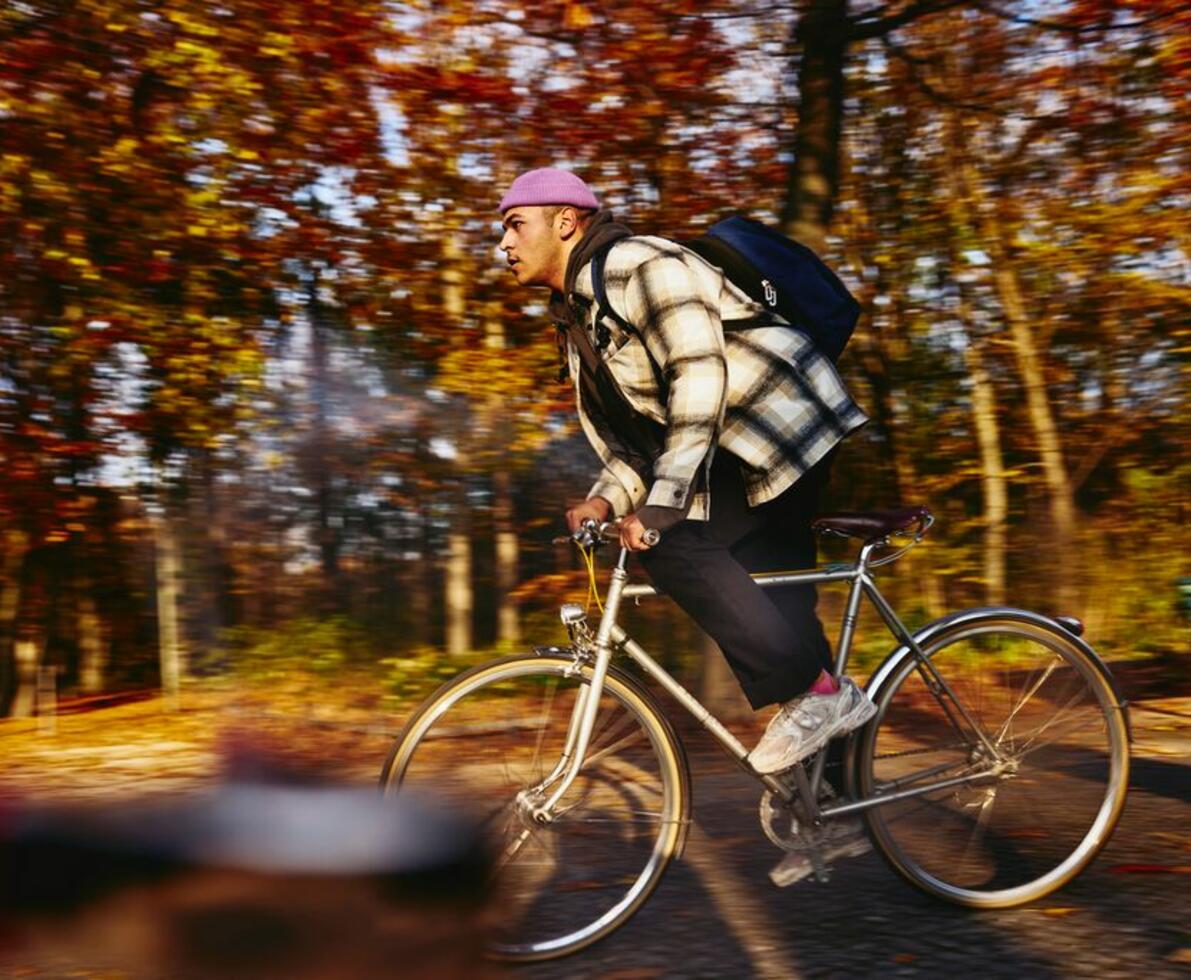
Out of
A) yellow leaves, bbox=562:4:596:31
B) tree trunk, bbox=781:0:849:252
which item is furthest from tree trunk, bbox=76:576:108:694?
tree trunk, bbox=781:0:849:252

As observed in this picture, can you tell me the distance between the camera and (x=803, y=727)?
11.7 feet

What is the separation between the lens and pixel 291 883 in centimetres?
94

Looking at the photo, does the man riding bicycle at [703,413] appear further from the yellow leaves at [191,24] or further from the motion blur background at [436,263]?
the yellow leaves at [191,24]

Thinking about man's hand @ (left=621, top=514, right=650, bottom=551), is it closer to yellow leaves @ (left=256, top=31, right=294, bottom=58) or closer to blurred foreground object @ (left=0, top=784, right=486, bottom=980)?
blurred foreground object @ (left=0, top=784, right=486, bottom=980)

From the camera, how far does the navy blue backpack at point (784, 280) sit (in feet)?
11.9

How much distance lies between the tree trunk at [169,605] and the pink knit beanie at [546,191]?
6.14 meters

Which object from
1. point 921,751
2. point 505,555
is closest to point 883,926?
point 921,751

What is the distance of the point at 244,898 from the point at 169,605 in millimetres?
8915

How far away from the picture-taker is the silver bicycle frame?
3.44 meters

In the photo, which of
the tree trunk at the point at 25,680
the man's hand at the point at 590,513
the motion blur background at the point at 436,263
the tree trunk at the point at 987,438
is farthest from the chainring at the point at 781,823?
the tree trunk at the point at 25,680

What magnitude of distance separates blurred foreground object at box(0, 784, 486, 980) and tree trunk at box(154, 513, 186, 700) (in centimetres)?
841

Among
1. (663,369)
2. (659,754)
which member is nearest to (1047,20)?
(663,369)

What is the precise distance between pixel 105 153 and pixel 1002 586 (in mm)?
6872

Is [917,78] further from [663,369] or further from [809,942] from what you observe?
[809,942]
